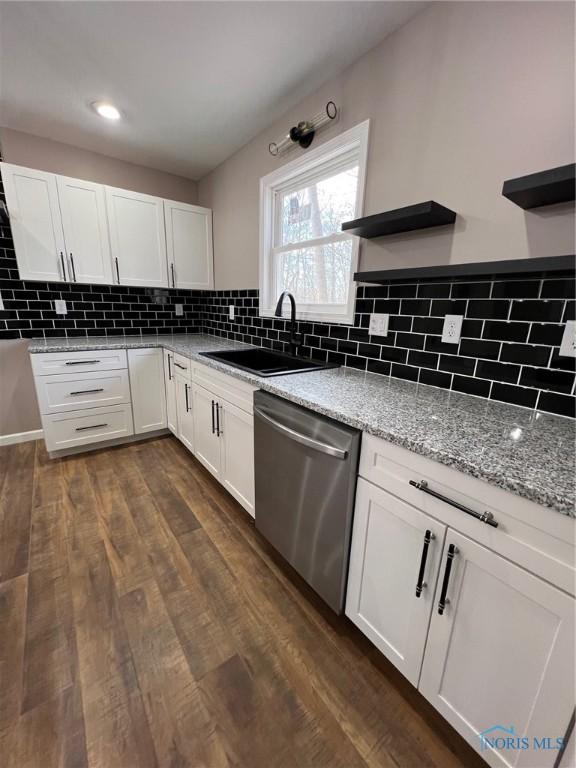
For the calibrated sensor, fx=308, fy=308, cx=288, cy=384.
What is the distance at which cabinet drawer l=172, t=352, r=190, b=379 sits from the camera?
7.52 feet

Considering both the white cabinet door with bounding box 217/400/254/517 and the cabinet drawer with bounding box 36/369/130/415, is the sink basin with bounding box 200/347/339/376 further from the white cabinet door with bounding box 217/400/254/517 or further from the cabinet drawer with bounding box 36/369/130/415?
the cabinet drawer with bounding box 36/369/130/415

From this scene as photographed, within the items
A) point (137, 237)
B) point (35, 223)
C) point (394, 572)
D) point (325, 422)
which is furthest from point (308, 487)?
point (35, 223)

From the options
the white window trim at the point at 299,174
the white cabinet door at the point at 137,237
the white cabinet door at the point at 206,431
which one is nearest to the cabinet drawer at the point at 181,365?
the white cabinet door at the point at 206,431

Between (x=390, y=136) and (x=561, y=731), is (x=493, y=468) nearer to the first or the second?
(x=561, y=731)

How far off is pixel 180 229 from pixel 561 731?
3535mm

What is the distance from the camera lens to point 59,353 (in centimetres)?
233

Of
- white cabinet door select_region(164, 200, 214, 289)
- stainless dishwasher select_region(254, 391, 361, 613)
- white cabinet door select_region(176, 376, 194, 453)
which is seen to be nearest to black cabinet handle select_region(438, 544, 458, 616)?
stainless dishwasher select_region(254, 391, 361, 613)

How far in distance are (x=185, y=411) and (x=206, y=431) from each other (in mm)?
414

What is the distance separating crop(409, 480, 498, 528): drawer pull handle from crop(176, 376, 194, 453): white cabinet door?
5.96 ft

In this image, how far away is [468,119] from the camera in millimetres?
1182

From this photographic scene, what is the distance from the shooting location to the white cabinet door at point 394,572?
2.92ft

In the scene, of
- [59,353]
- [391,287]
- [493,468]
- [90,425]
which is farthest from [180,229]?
[493,468]

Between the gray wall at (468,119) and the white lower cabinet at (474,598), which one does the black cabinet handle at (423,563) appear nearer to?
the white lower cabinet at (474,598)

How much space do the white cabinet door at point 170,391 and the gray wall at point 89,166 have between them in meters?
1.63
